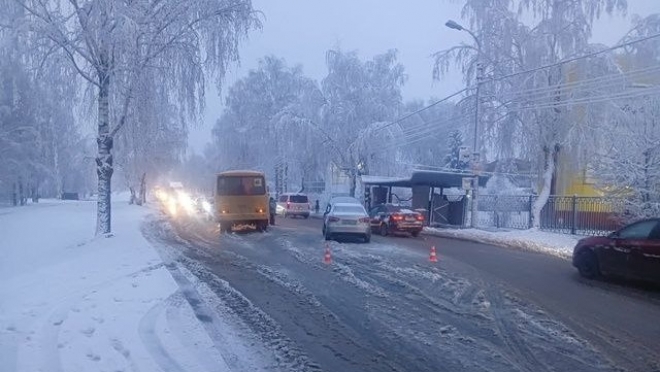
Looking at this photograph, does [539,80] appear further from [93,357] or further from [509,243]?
[93,357]

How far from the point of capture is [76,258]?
1549cm

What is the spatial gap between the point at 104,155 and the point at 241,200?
9.67 metres

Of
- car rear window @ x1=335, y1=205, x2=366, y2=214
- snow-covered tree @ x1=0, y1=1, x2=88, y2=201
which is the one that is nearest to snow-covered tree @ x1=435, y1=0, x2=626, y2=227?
car rear window @ x1=335, y1=205, x2=366, y2=214

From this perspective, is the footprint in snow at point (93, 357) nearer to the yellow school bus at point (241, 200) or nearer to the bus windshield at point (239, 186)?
the yellow school bus at point (241, 200)

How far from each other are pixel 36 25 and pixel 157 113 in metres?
4.56

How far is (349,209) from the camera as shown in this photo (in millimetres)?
22625

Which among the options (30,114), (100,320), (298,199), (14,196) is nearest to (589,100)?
(100,320)

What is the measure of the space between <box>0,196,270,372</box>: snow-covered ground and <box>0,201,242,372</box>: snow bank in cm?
1

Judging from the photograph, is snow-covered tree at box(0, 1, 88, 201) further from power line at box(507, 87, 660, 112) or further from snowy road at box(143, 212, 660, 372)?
power line at box(507, 87, 660, 112)

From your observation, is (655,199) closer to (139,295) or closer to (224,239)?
(224,239)

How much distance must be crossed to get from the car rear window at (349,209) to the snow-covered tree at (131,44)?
652cm

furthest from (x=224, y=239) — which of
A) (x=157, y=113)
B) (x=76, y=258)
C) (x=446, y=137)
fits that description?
(x=446, y=137)

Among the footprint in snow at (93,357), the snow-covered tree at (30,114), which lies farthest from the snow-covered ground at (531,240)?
the snow-covered tree at (30,114)

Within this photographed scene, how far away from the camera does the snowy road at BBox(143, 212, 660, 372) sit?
6.80 meters
